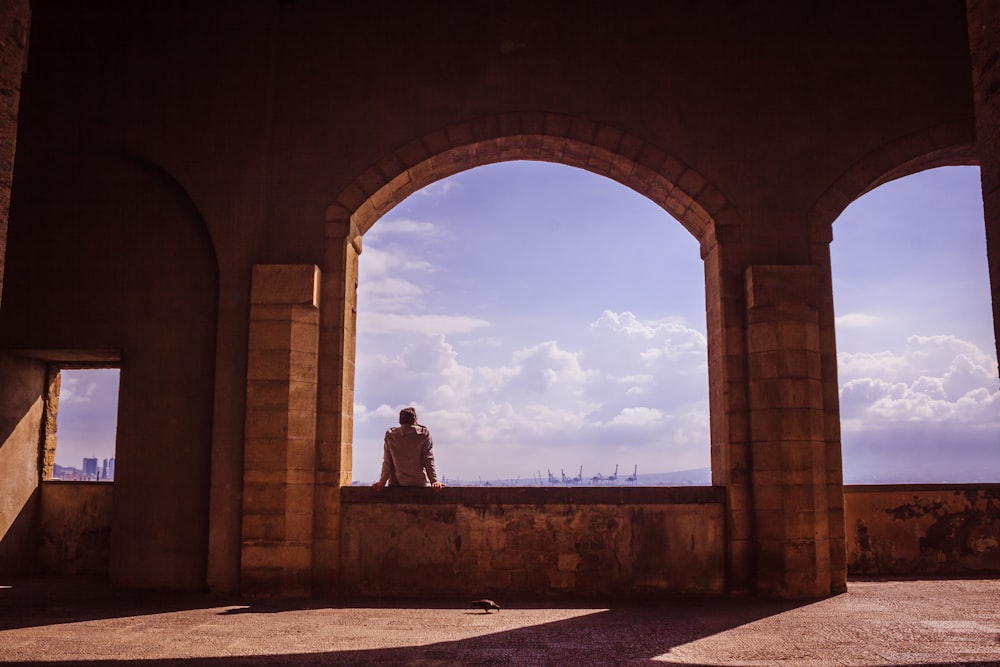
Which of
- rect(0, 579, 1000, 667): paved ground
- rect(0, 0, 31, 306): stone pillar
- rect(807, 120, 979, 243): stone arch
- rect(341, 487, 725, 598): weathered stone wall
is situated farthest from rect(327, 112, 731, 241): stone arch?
rect(0, 0, 31, 306): stone pillar

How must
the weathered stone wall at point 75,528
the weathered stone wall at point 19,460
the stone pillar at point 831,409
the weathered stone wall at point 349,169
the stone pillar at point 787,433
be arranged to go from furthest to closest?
the weathered stone wall at point 75,528
the weathered stone wall at point 19,460
the weathered stone wall at point 349,169
the stone pillar at point 831,409
the stone pillar at point 787,433

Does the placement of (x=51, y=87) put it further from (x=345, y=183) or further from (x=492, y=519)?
(x=492, y=519)

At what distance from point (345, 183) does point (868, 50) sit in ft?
16.7

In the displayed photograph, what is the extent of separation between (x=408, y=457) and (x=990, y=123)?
16.6ft

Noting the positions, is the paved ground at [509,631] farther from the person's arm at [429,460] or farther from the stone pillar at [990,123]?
the stone pillar at [990,123]

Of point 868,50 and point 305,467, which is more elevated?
point 868,50

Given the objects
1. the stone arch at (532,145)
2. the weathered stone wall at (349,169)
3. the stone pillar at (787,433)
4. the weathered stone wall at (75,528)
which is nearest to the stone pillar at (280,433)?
the weathered stone wall at (349,169)

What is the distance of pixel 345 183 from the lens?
729 cm

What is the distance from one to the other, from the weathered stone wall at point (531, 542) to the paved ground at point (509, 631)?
1.31 ft

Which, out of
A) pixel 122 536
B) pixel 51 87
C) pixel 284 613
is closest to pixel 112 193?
pixel 51 87

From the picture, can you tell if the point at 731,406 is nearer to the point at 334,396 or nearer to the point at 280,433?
the point at 334,396

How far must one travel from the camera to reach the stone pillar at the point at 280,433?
666 centimetres

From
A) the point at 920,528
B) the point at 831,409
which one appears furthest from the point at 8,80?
the point at 920,528

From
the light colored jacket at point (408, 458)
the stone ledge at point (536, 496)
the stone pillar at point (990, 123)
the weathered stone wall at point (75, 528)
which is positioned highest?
the stone pillar at point (990, 123)
